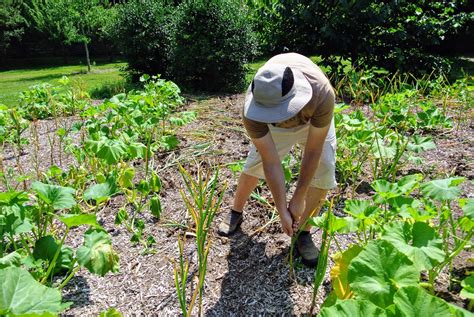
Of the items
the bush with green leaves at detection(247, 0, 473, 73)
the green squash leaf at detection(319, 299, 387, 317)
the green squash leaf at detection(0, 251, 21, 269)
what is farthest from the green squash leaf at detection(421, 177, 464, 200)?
the bush with green leaves at detection(247, 0, 473, 73)

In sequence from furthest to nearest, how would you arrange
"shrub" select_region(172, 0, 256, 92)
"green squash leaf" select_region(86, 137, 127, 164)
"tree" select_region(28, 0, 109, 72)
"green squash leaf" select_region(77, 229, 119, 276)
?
1. "tree" select_region(28, 0, 109, 72)
2. "shrub" select_region(172, 0, 256, 92)
3. "green squash leaf" select_region(86, 137, 127, 164)
4. "green squash leaf" select_region(77, 229, 119, 276)

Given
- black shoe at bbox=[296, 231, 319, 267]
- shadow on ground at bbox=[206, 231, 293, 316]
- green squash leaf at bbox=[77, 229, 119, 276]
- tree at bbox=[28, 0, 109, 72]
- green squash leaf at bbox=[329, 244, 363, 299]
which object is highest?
tree at bbox=[28, 0, 109, 72]

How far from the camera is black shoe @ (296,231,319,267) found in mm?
2170

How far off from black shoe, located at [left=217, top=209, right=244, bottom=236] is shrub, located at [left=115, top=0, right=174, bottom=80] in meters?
4.93

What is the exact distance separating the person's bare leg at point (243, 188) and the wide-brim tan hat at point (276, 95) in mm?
735

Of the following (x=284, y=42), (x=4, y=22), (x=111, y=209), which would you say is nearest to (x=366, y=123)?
(x=111, y=209)

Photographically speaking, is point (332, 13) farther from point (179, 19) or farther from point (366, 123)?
point (366, 123)

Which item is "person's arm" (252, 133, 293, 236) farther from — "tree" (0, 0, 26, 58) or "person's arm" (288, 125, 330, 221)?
"tree" (0, 0, 26, 58)

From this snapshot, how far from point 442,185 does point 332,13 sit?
481 cm

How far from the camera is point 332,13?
605 centimetres

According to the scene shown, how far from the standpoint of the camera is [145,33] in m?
7.02

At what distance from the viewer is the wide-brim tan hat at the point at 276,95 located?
65.5 inches

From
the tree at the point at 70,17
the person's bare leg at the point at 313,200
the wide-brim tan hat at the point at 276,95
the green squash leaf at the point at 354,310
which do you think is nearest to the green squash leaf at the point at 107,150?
the wide-brim tan hat at the point at 276,95

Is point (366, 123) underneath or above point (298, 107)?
underneath
